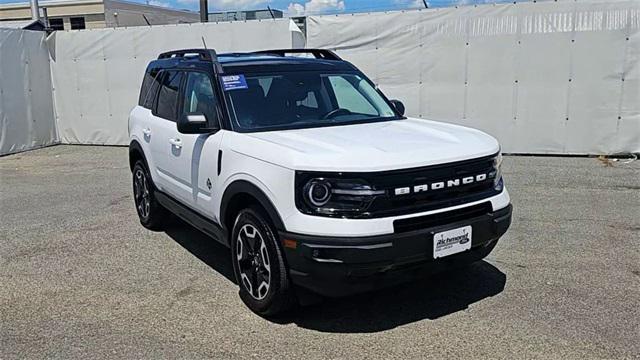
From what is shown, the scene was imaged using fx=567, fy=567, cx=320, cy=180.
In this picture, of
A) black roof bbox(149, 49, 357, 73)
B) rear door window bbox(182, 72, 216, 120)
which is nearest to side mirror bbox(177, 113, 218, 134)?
rear door window bbox(182, 72, 216, 120)

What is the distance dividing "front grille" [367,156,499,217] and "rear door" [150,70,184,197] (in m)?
2.24

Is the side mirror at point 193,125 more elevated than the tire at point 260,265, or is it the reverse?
the side mirror at point 193,125

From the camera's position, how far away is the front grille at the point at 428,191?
3428 mm

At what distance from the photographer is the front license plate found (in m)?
3.52

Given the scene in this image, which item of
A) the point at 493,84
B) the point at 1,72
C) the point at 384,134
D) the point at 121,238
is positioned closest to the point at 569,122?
the point at 493,84

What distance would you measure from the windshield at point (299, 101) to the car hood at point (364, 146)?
0.71ft

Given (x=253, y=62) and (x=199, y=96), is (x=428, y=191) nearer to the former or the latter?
(x=253, y=62)

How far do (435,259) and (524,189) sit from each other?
4716mm

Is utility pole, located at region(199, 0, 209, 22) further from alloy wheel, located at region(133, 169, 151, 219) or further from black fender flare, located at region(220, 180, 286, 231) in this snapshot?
black fender flare, located at region(220, 180, 286, 231)

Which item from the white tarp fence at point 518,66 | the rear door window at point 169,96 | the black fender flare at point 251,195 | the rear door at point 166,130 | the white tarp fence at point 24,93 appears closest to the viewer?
the black fender flare at point 251,195

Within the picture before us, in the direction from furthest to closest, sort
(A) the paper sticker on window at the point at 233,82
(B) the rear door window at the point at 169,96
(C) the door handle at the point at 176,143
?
(B) the rear door window at the point at 169,96, (C) the door handle at the point at 176,143, (A) the paper sticker on window at the point at 233,82

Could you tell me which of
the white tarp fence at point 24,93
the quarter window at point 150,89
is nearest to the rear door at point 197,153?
the quarter window at point 150,89

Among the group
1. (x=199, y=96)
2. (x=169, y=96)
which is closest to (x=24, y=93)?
(x=169, y=96)

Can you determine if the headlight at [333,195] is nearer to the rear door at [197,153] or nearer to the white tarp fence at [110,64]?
the rear door at [197,153]
